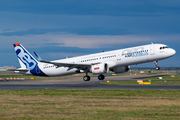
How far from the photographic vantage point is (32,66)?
54.3 m

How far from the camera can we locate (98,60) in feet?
158

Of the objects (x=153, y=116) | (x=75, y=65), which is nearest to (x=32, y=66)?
(x=75, y=65)

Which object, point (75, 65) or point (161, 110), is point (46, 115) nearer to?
point (161, 110)

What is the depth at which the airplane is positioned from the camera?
43781 mm

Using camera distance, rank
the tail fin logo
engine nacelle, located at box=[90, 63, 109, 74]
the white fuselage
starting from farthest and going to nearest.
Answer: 1. the tail fin logo
2. engine nacelle, located at box=[90, 63, 109, 74]
3. the white fuselage

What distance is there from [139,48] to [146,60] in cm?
255

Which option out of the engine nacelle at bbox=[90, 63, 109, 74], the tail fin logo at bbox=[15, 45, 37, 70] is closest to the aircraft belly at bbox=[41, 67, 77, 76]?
the tail fin logo at bbox=[15, 45, 37, 70]

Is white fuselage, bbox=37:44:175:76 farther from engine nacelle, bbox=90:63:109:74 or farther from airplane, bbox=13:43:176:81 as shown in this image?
engine nacelle, bbox=90:63:109:74

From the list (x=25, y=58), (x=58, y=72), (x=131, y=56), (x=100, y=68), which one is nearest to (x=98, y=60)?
(x=100, y=68)

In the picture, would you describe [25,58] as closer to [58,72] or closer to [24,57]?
[24,57]

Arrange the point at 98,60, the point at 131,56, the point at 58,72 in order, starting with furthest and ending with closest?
the point at 58,72, the point at 98,60, the point at 131,56

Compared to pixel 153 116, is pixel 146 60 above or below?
above

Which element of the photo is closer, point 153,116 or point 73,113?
point 153,116

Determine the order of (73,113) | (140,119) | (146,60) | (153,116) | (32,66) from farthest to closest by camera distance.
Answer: (32,66) < (146,60) < (73,113) < (153,116) < (140,119)
